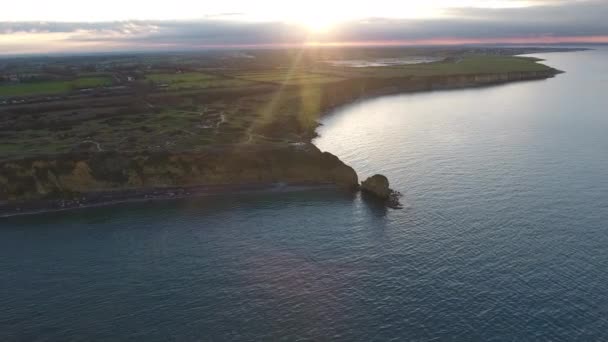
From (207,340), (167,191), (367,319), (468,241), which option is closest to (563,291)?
(468,241)

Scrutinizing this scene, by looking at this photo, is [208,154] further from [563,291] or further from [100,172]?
[563,291]

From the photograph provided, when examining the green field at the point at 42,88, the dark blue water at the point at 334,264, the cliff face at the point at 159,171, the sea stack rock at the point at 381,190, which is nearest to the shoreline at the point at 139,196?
the cliff face at the point at 159,171

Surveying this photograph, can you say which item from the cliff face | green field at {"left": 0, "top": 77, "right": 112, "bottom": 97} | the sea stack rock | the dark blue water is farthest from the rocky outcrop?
green field at {"left": 0, "top": 77, "right": 112, "bottom": 97}

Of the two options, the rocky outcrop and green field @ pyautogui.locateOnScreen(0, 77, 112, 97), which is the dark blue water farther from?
green field @ pyautogui.locateOnScreen(0, 77, 112, 97)

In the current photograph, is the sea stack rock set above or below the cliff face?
below

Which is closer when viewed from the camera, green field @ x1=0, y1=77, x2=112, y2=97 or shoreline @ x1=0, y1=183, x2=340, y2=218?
shoreline @ x1=0, y1=183, x2=340, y2=218

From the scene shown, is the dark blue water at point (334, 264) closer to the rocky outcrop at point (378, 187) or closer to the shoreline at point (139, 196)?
the shoreline at point (139, 196)
